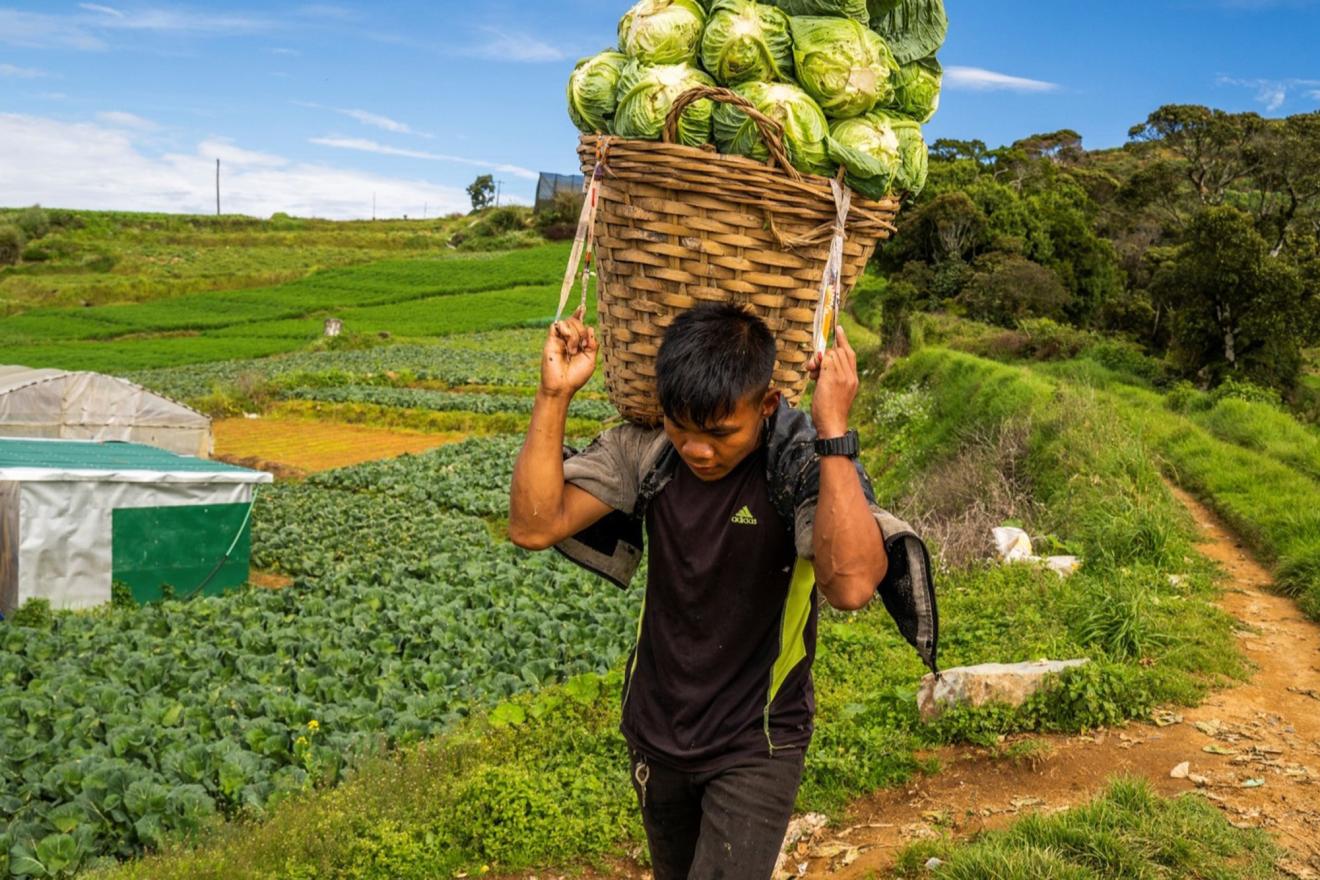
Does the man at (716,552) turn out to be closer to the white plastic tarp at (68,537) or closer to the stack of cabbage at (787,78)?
the stack of cabbage at (787,78)

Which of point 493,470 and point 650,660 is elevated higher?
point 650,660

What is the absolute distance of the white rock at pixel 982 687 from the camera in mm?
5844

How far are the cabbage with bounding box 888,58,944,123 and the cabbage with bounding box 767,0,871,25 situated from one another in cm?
19

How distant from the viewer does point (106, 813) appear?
5270 millimetres

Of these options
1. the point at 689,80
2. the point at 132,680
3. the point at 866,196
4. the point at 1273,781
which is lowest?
the point at 132,680

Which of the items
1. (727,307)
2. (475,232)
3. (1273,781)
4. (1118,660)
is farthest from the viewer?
(475,232)

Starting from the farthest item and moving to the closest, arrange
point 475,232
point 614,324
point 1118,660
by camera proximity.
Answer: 1. point 475,232
2. point 1118,660
3. point 614,324

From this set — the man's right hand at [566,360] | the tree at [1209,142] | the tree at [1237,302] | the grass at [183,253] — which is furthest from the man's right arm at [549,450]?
the grass at [183,253]

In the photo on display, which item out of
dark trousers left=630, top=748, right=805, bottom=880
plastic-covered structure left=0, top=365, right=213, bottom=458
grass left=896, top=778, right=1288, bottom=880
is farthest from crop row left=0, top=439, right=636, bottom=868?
plastic-covered structure left=0, top=365, right=213, bottom=458

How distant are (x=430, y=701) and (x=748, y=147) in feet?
17.0

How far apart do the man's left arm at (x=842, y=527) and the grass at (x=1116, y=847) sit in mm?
2390

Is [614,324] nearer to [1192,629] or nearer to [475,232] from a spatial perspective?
[1192,629]

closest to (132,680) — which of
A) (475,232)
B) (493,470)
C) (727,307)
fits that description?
(727,307)

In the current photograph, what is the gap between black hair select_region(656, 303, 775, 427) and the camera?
2162mm
